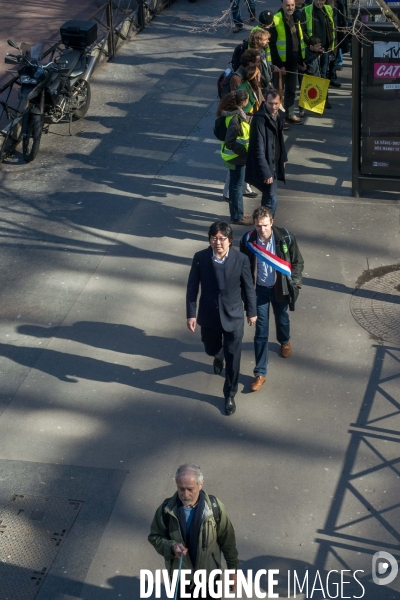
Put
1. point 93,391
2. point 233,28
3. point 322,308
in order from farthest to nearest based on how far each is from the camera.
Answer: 1. point 233,28
2. point 322,308
3. point 93,391

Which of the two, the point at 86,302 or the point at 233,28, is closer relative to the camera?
the point at 86,302

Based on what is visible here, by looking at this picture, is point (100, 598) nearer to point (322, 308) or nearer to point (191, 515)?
point (191, 515)

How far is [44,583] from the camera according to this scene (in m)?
6.34

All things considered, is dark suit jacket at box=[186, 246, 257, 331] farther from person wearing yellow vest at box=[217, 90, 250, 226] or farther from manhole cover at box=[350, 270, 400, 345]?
person wearing yellow vest at box=[217, 90, 250, 226]

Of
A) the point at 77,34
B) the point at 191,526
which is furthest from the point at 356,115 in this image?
the point at 191,526

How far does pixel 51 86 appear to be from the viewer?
1340 cm

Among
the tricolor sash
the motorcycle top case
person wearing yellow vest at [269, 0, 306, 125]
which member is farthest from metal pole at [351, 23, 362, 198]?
the motorcycle top case

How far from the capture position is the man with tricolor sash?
307 inches

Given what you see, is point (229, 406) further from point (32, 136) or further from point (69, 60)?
point (69, 60)

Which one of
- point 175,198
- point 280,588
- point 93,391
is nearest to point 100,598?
point 280,588

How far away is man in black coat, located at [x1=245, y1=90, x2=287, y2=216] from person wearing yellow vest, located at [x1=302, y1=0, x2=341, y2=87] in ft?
13.9

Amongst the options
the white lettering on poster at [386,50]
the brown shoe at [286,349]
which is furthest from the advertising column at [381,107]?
the brown shoe at [286,349]

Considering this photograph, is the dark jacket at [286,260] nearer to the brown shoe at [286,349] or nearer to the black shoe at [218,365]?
the brown shoe at [286,349]

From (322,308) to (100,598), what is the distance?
14.0 ft
